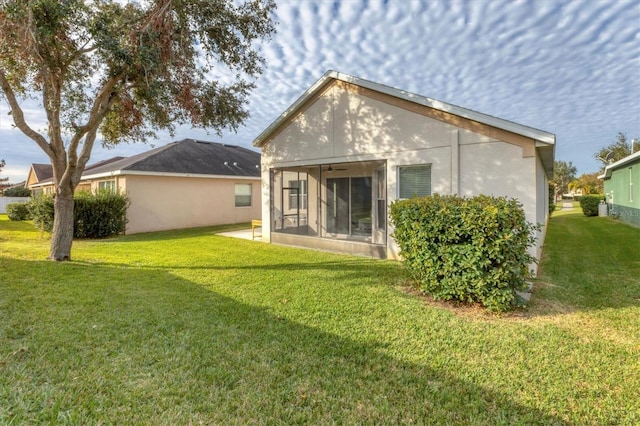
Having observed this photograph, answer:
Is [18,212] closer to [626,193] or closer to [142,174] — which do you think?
[142,174]

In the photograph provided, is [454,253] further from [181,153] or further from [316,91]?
[181,153]

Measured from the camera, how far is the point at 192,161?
19406mm

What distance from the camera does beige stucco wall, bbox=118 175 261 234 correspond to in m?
16.1

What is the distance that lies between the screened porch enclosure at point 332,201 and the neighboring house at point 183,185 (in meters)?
7.02

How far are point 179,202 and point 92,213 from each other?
445cm

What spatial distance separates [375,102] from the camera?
9.70 m

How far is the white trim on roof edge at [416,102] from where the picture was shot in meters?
7.02

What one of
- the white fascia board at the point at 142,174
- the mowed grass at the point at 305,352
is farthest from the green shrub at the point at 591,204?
the white fascia board at the point at 142,174

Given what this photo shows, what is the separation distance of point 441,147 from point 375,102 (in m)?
2.53

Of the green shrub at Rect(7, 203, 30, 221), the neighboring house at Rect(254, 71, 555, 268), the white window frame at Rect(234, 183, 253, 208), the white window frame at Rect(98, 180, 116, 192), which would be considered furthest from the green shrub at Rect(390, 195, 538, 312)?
the green shrub at Rect(7, 203, 30, 221)

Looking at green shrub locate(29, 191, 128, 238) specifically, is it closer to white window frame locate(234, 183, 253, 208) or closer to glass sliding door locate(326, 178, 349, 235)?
white window frame locate(234, 183, 253, 208)

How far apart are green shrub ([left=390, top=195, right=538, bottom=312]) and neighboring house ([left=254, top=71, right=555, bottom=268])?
2.55m

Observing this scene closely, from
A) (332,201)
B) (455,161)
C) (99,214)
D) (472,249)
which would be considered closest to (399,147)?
(455,161)

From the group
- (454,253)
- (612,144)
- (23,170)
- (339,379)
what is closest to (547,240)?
(454,253)
